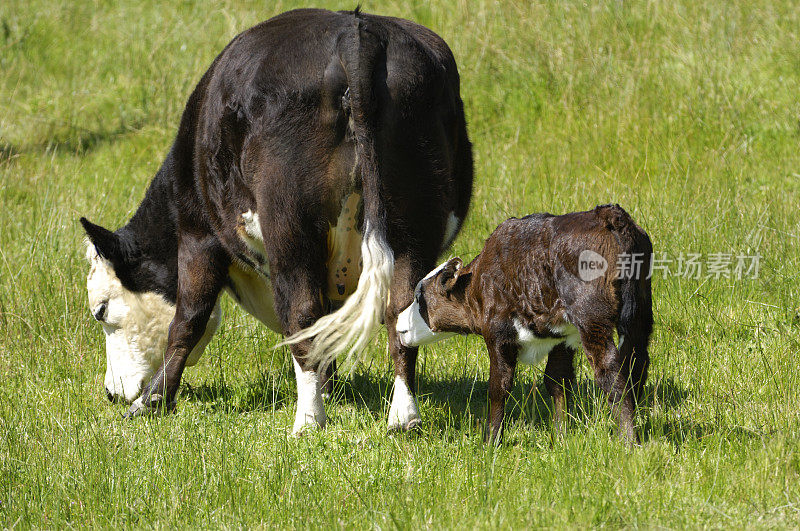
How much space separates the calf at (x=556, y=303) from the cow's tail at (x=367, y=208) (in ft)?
1.28

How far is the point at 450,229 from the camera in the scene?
195 inches

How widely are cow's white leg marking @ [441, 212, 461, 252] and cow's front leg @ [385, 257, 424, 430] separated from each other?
0.37m

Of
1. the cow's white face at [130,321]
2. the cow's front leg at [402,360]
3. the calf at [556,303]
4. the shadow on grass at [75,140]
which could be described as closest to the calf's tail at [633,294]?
the calf at [556,303]

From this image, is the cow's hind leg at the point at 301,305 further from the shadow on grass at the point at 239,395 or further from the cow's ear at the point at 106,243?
the cow's ear at the point at 106,243

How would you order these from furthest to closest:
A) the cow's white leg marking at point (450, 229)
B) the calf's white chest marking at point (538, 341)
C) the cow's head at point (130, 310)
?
the cow's head at point (130, 310) < the cow's white leg marking at point (450, 229) < the calf's white chest marking at point (538, 341)

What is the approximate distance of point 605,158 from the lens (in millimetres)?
8047

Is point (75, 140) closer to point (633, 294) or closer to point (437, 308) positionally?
point (437, 308)

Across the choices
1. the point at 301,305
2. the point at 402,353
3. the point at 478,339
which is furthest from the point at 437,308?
the point at 478,339

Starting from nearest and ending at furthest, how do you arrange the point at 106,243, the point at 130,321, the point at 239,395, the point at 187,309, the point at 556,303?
the point at 556,303 → the point at 187,309 → the point at 239,395 → the point at 106,243 → the point at 130,321

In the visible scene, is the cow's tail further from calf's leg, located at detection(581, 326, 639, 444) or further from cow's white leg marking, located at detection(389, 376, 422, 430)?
calf's leg, located at detection(581, 326, 639, 444)

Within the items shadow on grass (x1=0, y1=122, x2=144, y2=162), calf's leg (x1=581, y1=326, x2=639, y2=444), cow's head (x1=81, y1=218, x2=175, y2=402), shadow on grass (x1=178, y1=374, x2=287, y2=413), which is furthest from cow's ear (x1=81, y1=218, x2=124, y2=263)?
shadow on grass (x1=0, y1=122, x2=144, y2=162)

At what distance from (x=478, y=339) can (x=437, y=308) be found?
154cm

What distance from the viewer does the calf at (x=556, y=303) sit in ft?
12.6

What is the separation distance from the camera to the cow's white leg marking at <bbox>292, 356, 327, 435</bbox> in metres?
4.79
